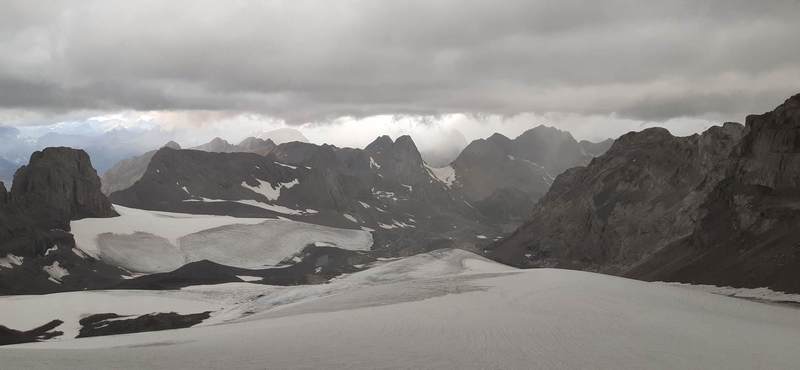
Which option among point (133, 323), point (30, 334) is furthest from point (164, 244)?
point (30, 334)

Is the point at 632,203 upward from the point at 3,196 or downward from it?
downward

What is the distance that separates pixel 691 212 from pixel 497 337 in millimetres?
110459

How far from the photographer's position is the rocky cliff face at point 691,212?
75.4 m

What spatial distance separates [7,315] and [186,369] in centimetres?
6382

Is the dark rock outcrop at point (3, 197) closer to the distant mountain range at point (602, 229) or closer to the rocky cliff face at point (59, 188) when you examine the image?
the distant mountain range at point (602, 229)

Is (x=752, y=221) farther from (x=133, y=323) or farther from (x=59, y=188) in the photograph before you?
(x=59, y=188)

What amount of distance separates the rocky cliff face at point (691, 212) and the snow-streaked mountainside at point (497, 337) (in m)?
22.5

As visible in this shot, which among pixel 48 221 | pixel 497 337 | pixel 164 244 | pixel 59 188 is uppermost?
pixel 59 188

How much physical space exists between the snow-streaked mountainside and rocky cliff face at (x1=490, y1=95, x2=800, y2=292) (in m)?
22.5

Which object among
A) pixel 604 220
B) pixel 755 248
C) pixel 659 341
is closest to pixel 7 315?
pixel 659 341

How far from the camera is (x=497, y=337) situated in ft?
92.7

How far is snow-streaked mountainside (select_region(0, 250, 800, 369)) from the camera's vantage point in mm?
22703

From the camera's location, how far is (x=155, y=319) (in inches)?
2768

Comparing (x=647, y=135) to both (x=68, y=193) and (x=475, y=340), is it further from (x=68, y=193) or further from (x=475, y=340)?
(x=475, y=340)
